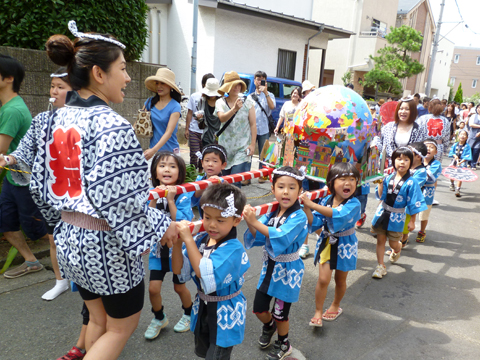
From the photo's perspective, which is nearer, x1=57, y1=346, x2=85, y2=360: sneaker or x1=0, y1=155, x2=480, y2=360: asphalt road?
x1=57, y1=346, x2=85, y2=360: sneaker

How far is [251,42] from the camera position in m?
13.6

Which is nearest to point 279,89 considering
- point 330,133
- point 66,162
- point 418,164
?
→ point 418,164

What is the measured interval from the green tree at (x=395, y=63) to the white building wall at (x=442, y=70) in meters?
18.3

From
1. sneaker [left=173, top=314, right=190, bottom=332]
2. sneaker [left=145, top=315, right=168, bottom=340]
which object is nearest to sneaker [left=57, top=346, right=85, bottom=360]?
sneaker [left=145, top=315, right=168, bottom=340]

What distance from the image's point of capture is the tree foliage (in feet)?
16.1

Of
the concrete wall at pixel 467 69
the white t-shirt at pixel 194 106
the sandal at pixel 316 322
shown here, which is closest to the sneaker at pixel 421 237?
the sandal at pixel 316 322

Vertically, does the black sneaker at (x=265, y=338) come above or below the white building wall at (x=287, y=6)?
below

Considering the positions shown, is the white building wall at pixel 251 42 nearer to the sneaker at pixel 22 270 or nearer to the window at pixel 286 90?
the window at pixel 286 90

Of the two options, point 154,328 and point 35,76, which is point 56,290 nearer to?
point 154,328

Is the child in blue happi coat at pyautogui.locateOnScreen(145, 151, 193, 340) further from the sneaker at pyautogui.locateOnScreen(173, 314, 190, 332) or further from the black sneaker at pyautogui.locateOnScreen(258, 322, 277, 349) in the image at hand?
the black sneaker at pyautogui.locateOnScreen(258, 322, 277, 349)

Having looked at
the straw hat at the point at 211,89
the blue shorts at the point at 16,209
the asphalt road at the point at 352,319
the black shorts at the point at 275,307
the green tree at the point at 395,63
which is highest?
the green tree at the point at 395,63

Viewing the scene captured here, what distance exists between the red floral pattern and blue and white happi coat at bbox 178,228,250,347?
0.75m

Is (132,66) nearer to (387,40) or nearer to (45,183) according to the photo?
(45,183)

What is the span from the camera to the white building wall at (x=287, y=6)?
1388 cm
